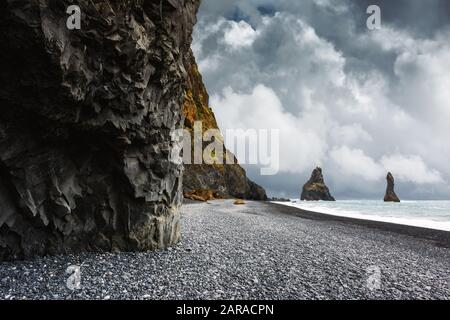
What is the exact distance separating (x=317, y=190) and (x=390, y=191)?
43365mm

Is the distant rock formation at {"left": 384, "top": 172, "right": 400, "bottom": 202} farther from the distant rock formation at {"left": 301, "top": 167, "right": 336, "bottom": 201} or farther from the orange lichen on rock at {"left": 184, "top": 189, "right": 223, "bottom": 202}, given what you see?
the orange lichen on rock at {"left": 184, "top": 189, "right": 223, "bottom": 202}

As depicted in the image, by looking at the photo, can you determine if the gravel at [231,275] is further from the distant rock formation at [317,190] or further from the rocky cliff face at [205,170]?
the distant rock formation at [317,190]

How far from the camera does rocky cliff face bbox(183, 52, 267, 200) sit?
75.1 meters

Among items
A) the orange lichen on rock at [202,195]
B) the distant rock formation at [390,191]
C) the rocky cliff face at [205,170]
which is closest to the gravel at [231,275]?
the orange lichen on rock at [202,195]

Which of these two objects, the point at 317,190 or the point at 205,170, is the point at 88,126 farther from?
the point at 317,190

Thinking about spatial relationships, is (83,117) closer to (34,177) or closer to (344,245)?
(34,177)

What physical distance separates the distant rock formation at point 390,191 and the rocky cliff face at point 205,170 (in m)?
104

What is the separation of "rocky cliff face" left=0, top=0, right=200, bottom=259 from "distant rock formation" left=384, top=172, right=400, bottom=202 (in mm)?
185513

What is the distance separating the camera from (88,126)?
1082 cm

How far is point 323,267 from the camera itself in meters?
11.4

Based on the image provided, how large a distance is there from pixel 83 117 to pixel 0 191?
3839mm

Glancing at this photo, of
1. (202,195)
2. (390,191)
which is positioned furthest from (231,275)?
(390,191)

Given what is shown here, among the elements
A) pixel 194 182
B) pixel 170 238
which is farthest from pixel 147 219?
pixel 194 182

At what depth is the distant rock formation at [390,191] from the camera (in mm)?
168625
